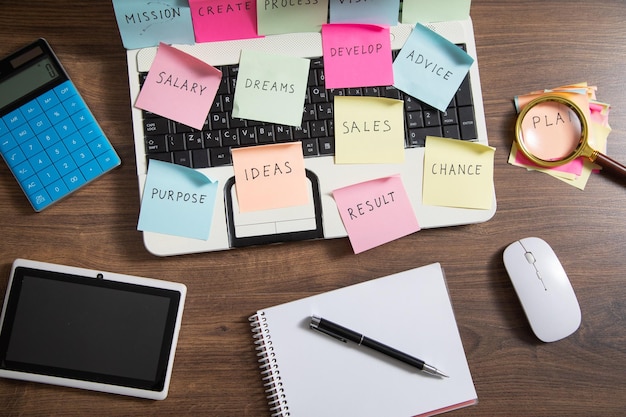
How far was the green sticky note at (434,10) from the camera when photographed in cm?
77

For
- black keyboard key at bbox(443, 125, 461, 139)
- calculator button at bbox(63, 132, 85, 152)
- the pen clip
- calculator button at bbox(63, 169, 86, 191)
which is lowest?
the pen clip

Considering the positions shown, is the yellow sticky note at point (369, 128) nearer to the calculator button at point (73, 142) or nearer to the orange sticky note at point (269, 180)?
the orange sticky note at point (269, 180)

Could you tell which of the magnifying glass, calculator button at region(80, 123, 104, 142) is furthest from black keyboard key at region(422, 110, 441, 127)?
calculator button at region(80, 123, 104, 142)

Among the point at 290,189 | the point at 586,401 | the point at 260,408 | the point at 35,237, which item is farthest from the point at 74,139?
the point at 586,401

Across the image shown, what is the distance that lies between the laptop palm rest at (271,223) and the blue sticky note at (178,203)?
0.03 metres

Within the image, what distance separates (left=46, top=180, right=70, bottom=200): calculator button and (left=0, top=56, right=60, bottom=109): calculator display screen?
12 centimetres

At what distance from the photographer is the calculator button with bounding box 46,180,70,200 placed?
0.76 m

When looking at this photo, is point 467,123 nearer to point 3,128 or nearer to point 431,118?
point 431,118

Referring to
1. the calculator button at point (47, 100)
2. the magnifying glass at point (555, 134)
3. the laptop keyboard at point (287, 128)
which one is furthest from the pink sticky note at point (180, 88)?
the magnifying glass at point (555, 134)

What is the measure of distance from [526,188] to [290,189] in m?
0.31

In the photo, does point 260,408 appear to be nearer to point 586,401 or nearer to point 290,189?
point 290,189

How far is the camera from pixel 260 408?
2.48 feet

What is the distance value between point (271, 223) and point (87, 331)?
261 mm

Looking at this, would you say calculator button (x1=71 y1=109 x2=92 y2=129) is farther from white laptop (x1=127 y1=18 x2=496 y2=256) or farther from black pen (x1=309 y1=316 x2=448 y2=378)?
black pen (x1=309 y1=316 x2=448 y2=378)
